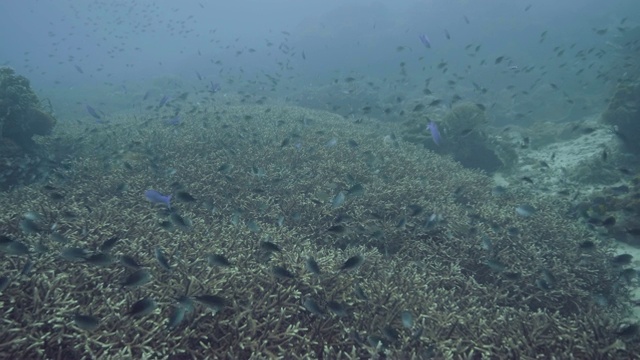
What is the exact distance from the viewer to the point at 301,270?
17.0 ft

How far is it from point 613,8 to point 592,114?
3884 cm

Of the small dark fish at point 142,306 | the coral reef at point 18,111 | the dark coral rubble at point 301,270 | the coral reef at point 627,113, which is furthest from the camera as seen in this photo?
the coral reef at point 627,113

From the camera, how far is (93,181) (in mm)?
8953

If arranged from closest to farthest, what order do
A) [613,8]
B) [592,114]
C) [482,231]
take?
[482,231] < [592,114] < [613,8]

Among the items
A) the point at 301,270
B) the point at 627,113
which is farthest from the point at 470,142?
the point at 301,270

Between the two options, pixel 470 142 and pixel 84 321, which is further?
pixel 470 142

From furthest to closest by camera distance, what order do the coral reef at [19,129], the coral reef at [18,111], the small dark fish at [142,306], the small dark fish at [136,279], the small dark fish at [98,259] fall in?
the coral reef at [18,111], the coral reef at [19,129], the small dark fish at [98,259], the small dark fish at [136,279], the small dark fish at [142,306]

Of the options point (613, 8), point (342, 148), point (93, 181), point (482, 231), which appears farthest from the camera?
point (613, 8)

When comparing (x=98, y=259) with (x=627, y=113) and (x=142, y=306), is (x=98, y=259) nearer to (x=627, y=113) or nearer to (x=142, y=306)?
(x=142, y=306)

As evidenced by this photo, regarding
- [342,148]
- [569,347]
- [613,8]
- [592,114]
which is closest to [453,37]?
[613,8]

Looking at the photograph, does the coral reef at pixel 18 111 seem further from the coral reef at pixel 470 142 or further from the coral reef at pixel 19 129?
the coral reef at pixel 470 142

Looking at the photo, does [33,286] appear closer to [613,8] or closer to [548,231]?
[548,231]

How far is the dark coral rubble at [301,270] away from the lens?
12.9 ft

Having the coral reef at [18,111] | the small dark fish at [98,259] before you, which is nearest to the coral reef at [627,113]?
the small dark fish at [98,259]
